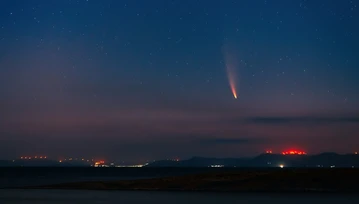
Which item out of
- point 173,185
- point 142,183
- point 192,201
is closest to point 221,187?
point 173,185

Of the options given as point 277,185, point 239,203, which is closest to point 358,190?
point 277,185

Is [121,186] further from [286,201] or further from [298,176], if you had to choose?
[286,201]

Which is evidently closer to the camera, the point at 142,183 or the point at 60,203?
the point at 60,203

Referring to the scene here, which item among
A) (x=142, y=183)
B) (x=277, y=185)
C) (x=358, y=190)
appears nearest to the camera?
(x=358, y=190)

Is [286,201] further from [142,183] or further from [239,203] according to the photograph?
[142,183]

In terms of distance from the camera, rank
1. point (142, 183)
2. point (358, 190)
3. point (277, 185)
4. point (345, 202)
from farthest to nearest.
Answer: point (142, 183)
point (277, 185)
point (358, 190)
point (345, 202)

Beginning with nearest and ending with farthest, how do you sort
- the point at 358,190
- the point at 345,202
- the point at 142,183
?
the point at 345,202
the point at 358,190
the point at 142,183
